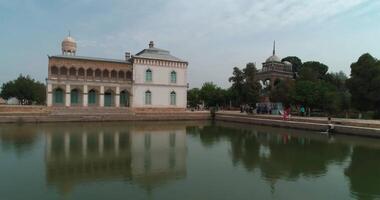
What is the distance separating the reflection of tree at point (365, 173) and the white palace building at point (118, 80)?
1025 inches

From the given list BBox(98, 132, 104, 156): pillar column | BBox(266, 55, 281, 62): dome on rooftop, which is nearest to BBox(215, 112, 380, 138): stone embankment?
BBox(98, 132, 104, 156): pillar column

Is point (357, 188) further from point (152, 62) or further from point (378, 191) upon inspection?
point (152, 62)

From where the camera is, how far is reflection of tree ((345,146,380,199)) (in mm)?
8844

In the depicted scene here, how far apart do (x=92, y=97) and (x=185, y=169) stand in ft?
91.9

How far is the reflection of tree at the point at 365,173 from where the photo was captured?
8.84 m

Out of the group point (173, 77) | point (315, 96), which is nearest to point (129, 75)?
point (173, 77)

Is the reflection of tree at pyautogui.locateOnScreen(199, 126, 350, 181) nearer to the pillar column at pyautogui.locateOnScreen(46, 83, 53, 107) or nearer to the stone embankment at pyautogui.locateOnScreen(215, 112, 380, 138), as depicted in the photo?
the stone embankment at pyautogui.locateOnScreen(215, 112, 380, 138)

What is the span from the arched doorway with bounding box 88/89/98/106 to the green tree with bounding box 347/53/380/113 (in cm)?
2442

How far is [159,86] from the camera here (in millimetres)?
39188

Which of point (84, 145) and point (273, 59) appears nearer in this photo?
point (84, 145)

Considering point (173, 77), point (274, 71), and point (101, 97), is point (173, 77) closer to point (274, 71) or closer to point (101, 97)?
point (101, 97)

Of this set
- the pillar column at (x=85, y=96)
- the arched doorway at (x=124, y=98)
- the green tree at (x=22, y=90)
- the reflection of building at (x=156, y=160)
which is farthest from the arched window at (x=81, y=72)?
the reflection of building at (x=156, y=160)

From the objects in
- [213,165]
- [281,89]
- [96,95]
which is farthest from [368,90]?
[96,95]

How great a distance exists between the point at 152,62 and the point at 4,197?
3162 cm
